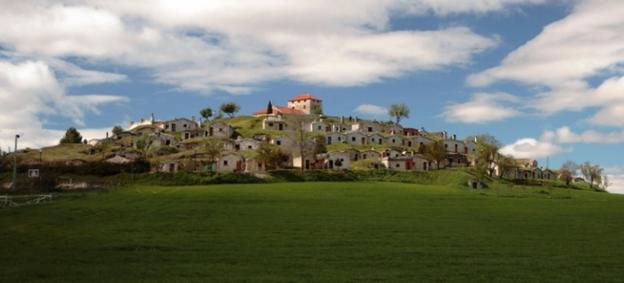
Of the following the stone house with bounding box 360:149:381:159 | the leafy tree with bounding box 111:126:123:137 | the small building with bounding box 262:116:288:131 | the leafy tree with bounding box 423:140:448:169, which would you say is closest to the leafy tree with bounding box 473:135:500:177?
the leafy tree with bounding box 423:140:448:169

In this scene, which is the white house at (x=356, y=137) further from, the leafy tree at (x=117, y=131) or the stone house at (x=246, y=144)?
the leafy tree at (x=117, y=131)

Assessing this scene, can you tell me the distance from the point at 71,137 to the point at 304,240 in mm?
138646

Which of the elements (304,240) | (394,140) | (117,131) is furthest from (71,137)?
(304,240)

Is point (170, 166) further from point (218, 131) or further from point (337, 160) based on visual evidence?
point (218, 131)

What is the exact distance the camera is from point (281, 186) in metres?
87.9

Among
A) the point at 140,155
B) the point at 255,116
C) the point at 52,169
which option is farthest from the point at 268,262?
the point at 255,116

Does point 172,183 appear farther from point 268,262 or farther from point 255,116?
point 255,116

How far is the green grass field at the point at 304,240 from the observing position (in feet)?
87.5

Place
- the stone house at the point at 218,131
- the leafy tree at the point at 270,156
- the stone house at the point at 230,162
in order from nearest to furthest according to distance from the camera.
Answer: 1. the leafy tree at the point at 270,156
2. the stone house at the point at 230,162
3. the stone house at the point at 218,131

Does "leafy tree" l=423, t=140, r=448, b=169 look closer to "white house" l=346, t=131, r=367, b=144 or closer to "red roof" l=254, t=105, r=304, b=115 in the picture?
"white house" l=346, t=131, r=367, b=144

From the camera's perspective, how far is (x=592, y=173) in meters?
147

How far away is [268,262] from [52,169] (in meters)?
87.3

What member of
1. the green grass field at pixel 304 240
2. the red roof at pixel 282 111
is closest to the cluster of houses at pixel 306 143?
the red roof at pixel 282 111

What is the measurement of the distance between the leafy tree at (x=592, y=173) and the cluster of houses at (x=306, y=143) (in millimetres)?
7095
